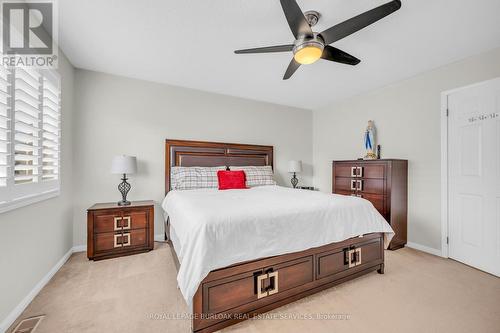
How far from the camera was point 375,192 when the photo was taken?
3.19 m

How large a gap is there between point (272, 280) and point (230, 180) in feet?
6.08

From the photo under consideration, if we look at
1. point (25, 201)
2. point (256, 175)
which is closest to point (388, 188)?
point (256, 175)

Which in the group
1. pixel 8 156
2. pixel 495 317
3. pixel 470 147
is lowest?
pixel 495 317

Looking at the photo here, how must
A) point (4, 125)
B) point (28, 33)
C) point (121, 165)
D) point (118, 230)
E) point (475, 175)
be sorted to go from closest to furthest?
1. point (4, 125)
2. point (28, 33)
3. point (475, 175)
4. point (118, 230)
5. point (121, 165)

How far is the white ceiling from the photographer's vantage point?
1.79m

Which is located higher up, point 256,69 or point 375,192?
point 256,69

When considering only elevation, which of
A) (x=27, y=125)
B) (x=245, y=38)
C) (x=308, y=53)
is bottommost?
(x=27, y=125)

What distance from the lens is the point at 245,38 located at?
2.22m

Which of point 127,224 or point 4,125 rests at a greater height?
point 4,125

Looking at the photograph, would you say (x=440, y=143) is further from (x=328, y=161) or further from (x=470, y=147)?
(x=328, y=161)

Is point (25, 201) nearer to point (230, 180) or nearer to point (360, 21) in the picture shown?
point (230, 180)

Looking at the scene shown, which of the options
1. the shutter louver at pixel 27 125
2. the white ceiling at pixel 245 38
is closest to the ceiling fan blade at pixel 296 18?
the white ceiling at pixel 245 38

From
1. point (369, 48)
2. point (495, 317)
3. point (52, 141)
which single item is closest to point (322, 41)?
point (369, 48)

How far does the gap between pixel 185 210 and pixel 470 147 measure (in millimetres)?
3337
